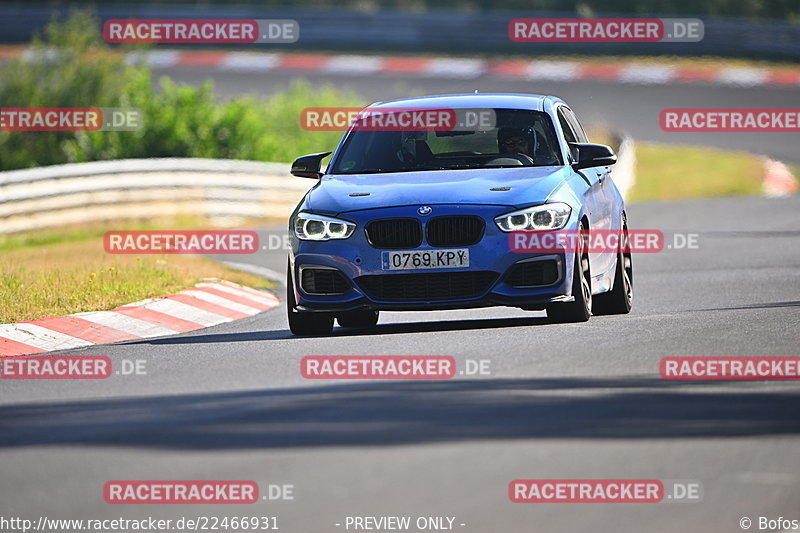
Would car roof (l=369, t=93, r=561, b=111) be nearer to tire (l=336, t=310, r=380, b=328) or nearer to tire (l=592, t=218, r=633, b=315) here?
tire (l=592, t=218, r=633, b=315)

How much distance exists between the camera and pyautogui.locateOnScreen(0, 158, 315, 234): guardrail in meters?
20.9

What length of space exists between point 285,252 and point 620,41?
21688 millimetres

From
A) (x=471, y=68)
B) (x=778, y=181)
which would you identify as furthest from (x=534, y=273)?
(x=471, y=68)

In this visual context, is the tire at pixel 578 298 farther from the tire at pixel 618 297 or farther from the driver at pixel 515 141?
the tire at pixel 618 297

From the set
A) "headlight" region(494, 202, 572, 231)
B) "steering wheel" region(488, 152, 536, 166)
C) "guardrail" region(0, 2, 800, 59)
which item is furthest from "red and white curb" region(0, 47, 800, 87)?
"headlight" region(494, 202, 572, 231)

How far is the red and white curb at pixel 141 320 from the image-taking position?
11.0m

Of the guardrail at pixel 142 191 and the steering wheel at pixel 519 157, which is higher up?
the steering wheel at pixel 519 157

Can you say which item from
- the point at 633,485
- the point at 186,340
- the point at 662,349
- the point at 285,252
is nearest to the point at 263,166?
the point at 285,252

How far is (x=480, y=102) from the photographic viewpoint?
38.3ft

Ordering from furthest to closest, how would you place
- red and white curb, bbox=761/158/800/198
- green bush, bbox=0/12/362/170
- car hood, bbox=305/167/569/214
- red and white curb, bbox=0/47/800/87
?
red and white curb, bbox=0/47/800/87, red and white curb, bbox=761/158/800/198, green bush, bbox=0/12/362/170, car hood, bbox=305/167/569/214

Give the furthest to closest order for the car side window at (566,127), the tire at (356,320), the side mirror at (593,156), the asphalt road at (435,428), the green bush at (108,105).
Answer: the green bush at (108,105), the car side window at (566,127), the tire at (356,320), the side mirror at (593,156), the asphalt road at (435,428)

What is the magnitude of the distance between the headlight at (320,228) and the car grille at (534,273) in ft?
3.57

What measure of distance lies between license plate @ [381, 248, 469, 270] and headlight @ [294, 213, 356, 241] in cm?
32

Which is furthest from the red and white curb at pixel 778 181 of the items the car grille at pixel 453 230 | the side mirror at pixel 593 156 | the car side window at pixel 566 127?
the car grille at pixel 453 230
